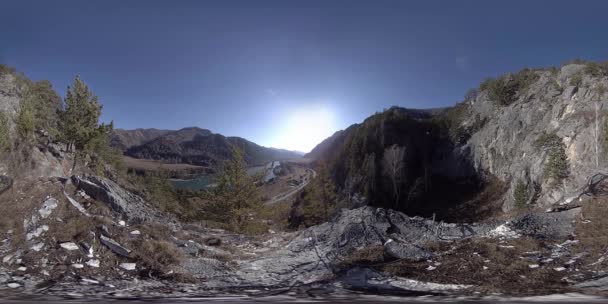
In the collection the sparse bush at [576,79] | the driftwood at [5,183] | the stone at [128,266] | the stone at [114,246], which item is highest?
the sparse bush at [576,79]

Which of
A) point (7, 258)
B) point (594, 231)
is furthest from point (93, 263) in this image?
point (594, 231)

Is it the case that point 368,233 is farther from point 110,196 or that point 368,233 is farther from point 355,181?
point 355,181

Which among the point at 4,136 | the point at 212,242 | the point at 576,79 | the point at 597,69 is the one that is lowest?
the point at 212,242

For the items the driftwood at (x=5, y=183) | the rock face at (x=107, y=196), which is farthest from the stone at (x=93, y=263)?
the driftwood at (x=5, y=183)

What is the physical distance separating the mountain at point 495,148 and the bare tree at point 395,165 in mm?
296

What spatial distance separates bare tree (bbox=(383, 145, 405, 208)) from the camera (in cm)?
6375

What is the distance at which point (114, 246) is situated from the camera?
434 inches

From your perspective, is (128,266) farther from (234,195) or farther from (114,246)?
(234,195)

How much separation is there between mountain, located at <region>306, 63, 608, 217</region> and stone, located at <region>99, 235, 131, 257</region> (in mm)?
23242

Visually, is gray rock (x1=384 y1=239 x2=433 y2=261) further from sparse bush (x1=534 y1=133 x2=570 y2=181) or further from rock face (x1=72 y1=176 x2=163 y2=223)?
sparse bush (x1=534 y1=133 x2=570 y2=181)

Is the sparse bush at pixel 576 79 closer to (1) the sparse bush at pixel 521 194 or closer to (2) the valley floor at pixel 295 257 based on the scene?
(1) the sparse bush at pixel 521 194

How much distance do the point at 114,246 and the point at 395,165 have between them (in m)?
60.0

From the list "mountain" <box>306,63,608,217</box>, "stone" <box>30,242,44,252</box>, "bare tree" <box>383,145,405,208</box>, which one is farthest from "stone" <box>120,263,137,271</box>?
"bare tree" <box>383,145,405,208</box>

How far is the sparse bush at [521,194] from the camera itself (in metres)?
35.5
